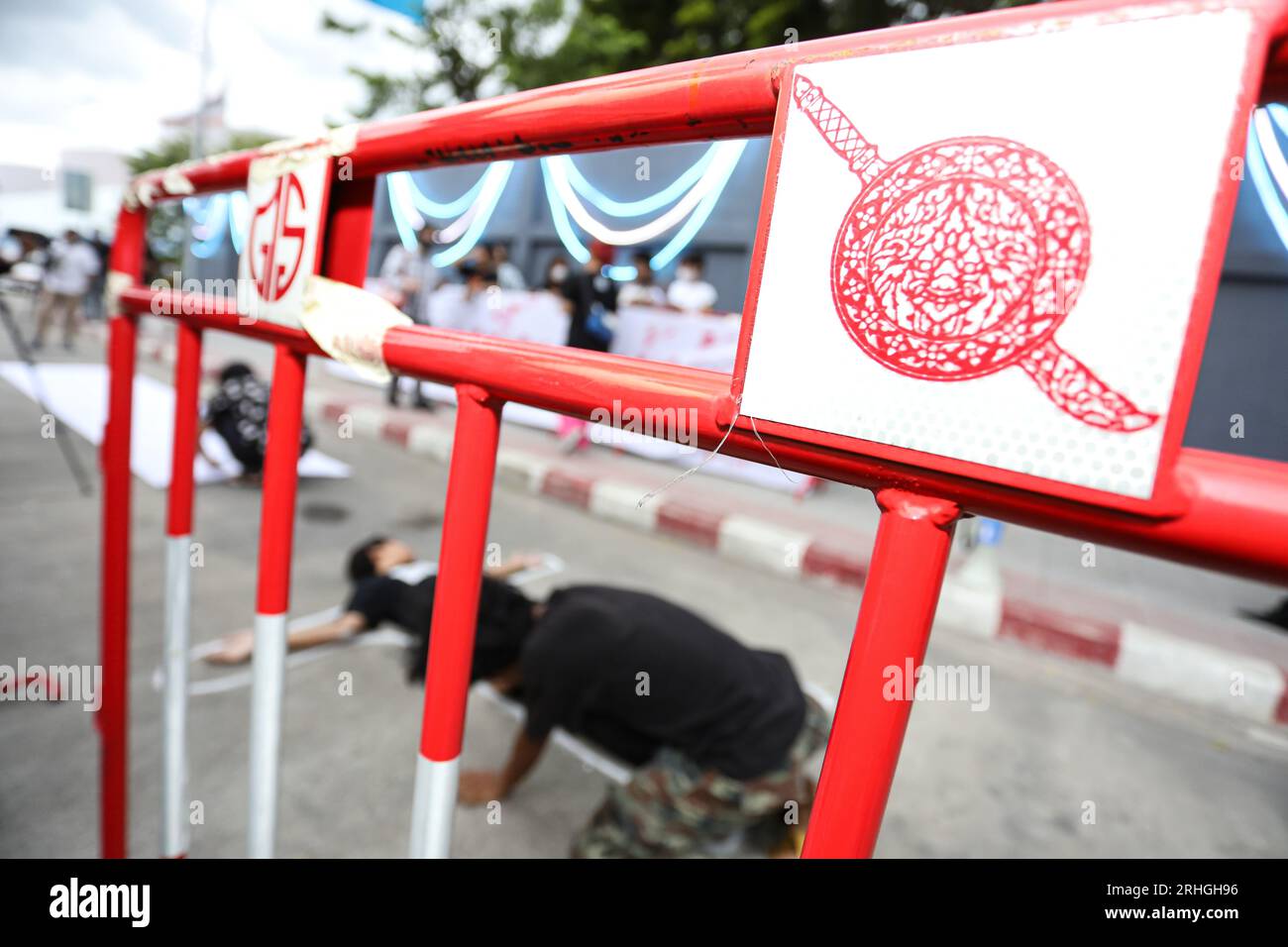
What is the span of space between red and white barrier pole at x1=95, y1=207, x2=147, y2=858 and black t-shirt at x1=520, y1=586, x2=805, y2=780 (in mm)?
676

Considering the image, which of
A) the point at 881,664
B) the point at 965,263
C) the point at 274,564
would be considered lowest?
the point at 274,564

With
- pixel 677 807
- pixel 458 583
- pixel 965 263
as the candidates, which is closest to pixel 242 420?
pixel 677 807

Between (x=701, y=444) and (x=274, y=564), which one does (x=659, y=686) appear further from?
(x=701, y=444)

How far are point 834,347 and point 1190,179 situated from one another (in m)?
0.13

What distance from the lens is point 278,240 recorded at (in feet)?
2.03

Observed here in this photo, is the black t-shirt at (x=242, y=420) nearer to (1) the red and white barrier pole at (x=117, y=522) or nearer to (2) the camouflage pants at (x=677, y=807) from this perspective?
(1) the red and white barrier pole at (x=117, y=522)

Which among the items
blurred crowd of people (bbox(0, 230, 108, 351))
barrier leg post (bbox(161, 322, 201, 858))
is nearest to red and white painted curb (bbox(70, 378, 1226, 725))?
barrier leg post (bbox(161, 322, 201, 858))

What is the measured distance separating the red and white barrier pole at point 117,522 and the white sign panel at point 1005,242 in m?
1.04

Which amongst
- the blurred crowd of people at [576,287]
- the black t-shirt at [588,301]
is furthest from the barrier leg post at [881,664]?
the black t-shirt at [588,301]

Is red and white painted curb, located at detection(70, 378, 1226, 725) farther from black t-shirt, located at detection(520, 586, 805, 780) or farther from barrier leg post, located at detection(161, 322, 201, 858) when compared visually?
barrier leg post, located at detection(161, 322, 201, 858)

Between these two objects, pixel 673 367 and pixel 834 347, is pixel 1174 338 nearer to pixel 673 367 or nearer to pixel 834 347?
pixel 834 347

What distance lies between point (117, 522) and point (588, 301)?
332cm

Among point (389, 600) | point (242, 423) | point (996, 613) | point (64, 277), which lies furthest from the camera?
point (64, 277)
